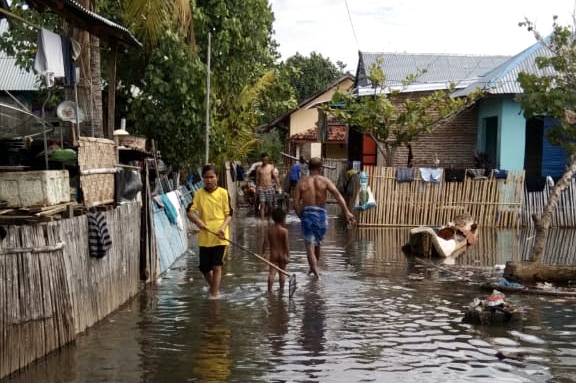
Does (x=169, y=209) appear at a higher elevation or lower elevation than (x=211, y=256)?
higher

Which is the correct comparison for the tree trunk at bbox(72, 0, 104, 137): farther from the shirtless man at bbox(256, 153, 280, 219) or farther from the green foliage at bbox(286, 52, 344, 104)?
the green foliage at bbox(286, 52, 344, 104)

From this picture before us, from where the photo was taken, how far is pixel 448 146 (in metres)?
25.0

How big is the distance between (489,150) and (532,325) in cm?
1650

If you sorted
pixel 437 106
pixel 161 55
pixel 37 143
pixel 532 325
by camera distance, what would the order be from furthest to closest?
pixel 437 106
pixel 161 55
pixel 37 143
pixel 532 325

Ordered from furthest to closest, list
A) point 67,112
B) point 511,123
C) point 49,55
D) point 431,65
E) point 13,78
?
point 431,65, point 13,78, point 511,123, point 67,112, point 49,55

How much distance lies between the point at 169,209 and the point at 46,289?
257 inches

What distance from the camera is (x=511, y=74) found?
22.6m

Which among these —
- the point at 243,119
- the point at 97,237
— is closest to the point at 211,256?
the point at 97,237

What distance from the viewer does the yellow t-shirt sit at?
10289mm

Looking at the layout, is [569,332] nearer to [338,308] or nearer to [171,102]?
[338,308]

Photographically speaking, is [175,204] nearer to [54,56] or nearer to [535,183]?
[54,56]

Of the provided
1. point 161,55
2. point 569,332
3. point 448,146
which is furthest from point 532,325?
point 448,146

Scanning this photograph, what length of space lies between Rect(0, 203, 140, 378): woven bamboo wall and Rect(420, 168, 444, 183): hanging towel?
12.4m

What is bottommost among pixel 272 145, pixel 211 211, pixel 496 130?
pixel 211 211
